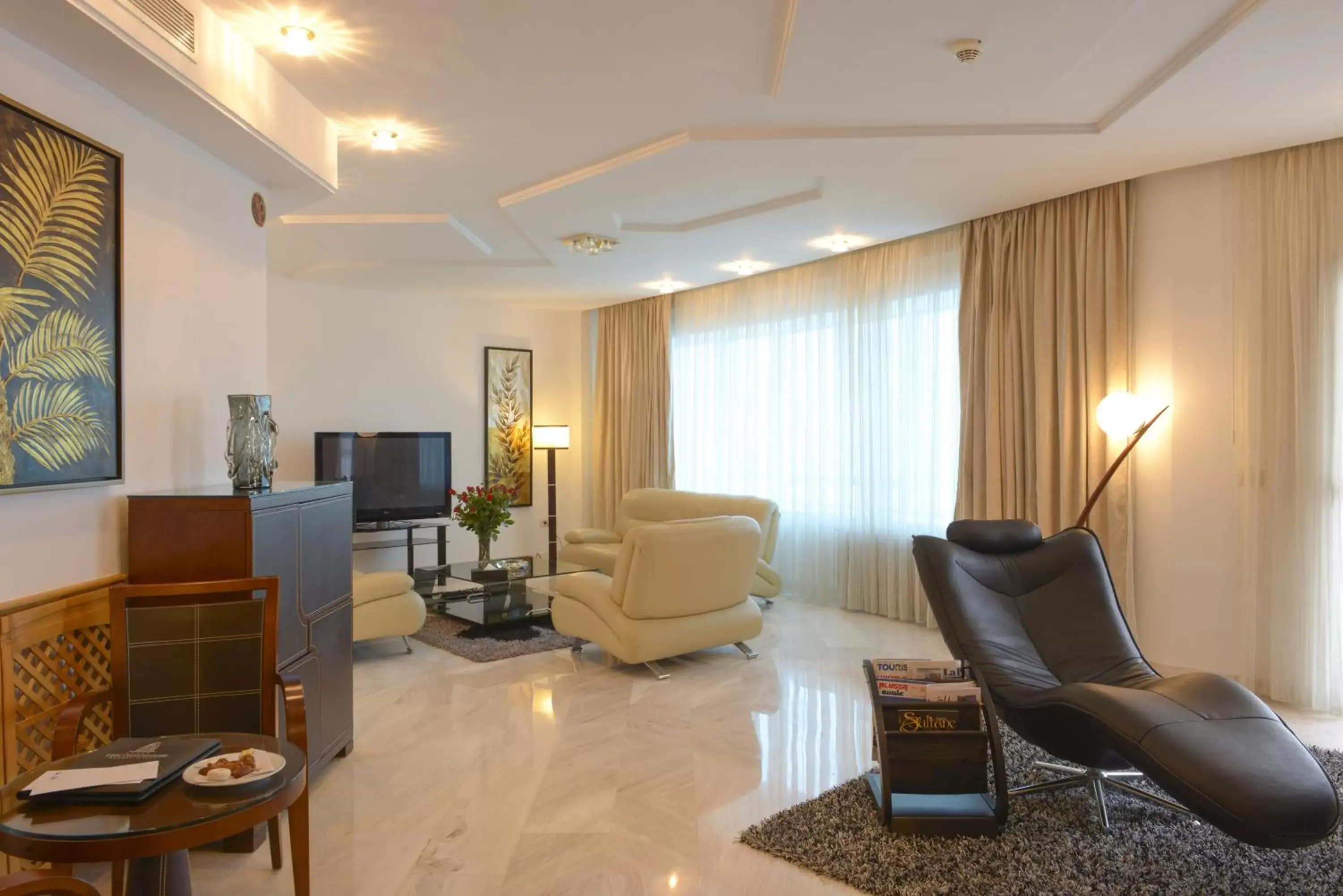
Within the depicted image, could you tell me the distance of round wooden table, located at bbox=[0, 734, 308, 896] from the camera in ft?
5.05

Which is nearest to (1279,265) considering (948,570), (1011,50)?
(1011,50)

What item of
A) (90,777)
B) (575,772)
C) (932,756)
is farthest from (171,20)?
(932,756)

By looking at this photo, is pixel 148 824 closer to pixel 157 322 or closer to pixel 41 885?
pixel 41 885

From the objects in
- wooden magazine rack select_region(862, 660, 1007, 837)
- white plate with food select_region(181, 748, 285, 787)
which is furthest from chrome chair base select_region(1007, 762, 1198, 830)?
white plate with food select_region(181, 748, 285, 787)

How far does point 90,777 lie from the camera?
172 cm

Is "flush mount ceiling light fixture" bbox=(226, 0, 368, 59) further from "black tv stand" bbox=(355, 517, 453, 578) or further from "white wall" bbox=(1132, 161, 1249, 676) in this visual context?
"black tv stand" bbox=(355, 517, 453, 578)

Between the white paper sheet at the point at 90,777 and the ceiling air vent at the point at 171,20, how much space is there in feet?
6.44

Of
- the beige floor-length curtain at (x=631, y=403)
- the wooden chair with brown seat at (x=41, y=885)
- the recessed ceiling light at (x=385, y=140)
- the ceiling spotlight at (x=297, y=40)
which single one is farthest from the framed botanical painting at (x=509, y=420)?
the wooden chair with brown seat at (x=41, y=885)

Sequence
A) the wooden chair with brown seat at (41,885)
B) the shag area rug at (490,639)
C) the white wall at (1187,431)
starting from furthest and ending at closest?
the shag area rug at (490,639), the white wall at (1187,431), the wooden chair with brown seat at (41,885)

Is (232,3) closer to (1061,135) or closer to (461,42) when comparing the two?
(461,42)

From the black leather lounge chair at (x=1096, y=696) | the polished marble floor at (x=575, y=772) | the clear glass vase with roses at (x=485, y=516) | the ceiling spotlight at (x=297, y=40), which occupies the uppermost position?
the ceiling spotlight at (x=297, y=40)

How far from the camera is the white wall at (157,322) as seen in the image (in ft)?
7.33

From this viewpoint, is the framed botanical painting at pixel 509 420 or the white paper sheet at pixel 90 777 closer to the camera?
the white paper sheet at pixel 90 777

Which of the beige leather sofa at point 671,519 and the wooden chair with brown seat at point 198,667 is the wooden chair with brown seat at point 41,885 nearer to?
the wooden chair with brown seat at point 198,667
